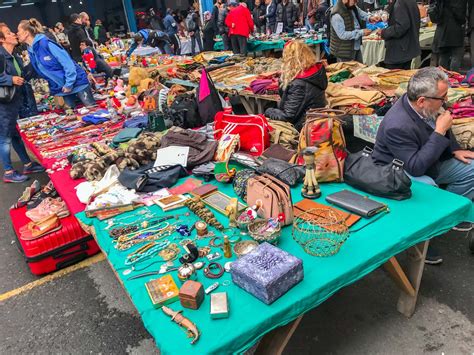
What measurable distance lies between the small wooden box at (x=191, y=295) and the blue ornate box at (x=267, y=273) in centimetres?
18

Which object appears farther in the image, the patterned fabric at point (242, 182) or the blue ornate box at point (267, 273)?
the patterned fabric at point (242, 182)

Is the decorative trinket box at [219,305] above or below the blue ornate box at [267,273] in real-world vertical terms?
below

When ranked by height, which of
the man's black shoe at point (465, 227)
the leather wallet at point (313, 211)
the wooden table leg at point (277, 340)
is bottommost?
the man's black shoe at point (465, 227)

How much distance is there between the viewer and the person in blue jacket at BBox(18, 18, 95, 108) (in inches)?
197

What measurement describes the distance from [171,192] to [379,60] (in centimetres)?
544

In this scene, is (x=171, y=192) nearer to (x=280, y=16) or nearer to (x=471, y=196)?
(x=471, y=196)

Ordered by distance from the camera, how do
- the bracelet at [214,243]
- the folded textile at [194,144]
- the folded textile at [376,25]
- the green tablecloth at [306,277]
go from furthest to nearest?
the folded textile at [376,25], the folded textile at [194,144], the bracelet at [214,243], the green tablecloth at [306,277]

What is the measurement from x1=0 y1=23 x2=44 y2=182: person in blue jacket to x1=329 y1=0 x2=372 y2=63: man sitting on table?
15.0 ft

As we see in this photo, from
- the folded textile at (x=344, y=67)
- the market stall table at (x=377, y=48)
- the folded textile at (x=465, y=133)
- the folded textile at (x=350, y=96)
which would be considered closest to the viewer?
the folded textile at (x=465, y=133)

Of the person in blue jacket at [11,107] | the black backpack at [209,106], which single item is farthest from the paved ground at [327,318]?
the person in blue jacket at [11,107]

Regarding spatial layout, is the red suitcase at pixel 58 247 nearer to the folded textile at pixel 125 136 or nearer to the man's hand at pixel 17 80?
the folded textile at pixel 125 136

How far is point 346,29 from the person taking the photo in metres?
5.88

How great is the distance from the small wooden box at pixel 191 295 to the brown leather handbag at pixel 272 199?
2.11 feet

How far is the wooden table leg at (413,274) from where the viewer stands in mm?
2227
